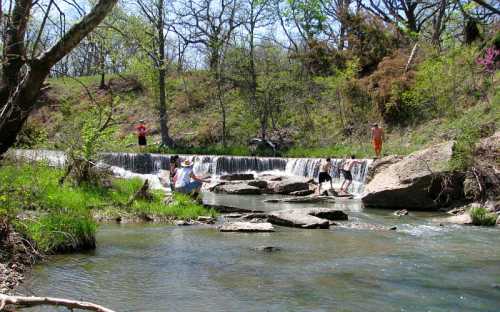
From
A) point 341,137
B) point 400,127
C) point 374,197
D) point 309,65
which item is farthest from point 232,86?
point 374,197

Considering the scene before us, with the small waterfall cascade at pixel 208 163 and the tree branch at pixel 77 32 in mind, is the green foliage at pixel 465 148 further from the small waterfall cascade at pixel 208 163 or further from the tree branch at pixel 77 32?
the tree branch at pixel 77 32

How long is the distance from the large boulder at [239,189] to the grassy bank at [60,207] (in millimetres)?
7856

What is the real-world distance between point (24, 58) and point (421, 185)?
13.3 m

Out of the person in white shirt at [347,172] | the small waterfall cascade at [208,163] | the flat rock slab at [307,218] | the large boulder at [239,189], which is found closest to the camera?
the flat rock slab at [307,218]

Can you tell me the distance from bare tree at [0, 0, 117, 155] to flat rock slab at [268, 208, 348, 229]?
7.53 m

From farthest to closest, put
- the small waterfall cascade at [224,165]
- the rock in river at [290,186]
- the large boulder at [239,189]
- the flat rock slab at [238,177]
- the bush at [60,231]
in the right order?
the small waterfall cascade at [224,165], the flat rock slab at [238,177], the rock in river at [290,186], the large boulder at [239,189], the bush at [60,231]

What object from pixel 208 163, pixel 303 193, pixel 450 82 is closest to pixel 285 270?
pixel 303 193

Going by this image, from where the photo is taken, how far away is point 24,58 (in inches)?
250

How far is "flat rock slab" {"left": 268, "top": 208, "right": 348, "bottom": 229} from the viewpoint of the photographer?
42.0ft

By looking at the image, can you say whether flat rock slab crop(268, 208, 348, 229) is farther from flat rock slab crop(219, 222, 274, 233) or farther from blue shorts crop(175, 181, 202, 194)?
blue shorts crop(175, 181, 202, 194)

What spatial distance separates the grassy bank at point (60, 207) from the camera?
820 cm

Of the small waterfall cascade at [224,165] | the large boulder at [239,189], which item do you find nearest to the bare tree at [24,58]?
the large boulder at [239,189]

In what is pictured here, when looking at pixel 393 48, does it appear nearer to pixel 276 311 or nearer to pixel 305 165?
pixel 305 165

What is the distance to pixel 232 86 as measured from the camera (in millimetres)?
41469
